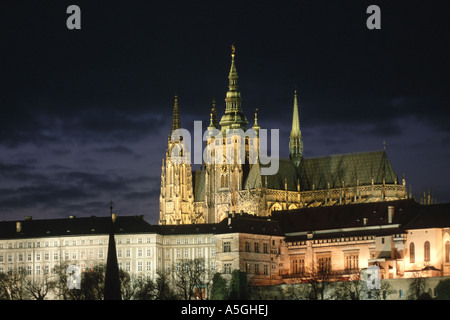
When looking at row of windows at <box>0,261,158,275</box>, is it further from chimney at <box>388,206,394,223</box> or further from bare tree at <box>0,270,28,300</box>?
chimney at <box>388,206,394,223</box>

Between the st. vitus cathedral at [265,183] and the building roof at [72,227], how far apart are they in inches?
651

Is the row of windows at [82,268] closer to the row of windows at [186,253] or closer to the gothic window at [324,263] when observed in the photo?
the row of windows at [186,253]

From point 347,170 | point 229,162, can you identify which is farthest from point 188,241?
point 347,170

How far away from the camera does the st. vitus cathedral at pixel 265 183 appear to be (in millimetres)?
181625

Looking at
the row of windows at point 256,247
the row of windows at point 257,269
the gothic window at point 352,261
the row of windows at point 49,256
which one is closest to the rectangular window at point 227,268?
the row of windows at point 257,269

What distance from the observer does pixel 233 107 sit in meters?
198

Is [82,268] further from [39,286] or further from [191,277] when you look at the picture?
[191,277]

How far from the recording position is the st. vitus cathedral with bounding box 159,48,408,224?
596 ft

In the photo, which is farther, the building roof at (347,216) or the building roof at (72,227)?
the building roof at (72,227)

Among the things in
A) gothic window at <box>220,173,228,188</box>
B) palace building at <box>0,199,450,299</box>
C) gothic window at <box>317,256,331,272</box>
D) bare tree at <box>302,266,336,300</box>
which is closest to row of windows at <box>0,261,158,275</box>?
palace building at <box>0,199,450,299</box>

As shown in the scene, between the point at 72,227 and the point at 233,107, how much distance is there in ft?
116
